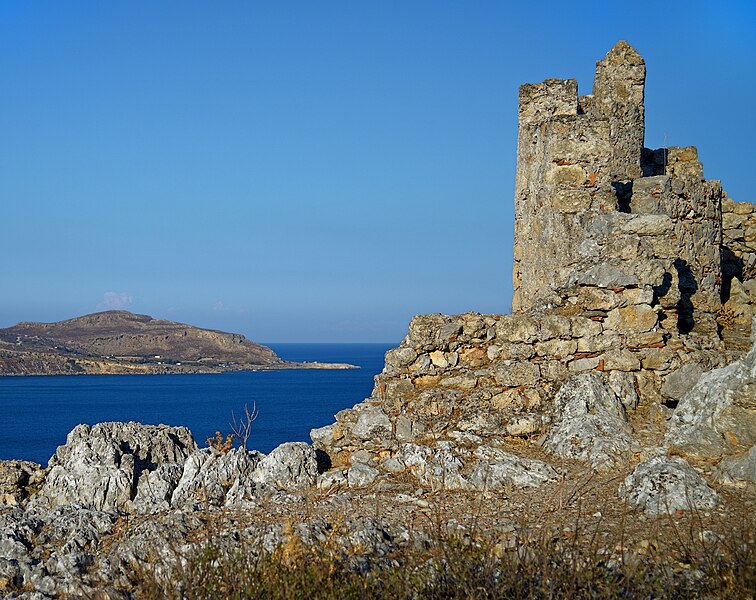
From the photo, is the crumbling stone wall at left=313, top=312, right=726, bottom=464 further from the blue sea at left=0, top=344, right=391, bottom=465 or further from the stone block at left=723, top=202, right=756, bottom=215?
the blue sea at left=0, top=344, right=391, bottom=465

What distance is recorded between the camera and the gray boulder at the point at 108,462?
9508 millimetres

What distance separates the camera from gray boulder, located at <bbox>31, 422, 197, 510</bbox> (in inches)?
374

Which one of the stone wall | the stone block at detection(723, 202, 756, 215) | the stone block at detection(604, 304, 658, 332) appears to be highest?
the stone block at detection(723, 202, 756, 215)

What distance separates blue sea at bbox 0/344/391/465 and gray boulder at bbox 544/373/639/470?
21361 millimetres

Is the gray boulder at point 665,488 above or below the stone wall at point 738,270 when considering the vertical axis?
below

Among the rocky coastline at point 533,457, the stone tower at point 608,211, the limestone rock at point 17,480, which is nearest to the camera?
the rocky coastline at point 533,457

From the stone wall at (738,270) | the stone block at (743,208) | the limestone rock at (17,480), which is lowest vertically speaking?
the limestone rock at (17,480)

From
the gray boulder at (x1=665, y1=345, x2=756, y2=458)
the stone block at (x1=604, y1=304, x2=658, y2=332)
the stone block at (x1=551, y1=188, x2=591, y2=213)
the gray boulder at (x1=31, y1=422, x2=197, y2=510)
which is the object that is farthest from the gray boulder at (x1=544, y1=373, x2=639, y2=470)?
the gray boulder at (x1=31, y1=422, x2=197, y2=510)

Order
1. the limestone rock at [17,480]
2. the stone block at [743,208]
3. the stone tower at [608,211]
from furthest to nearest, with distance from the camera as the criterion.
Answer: the stone block at [743,208] → the stone tower at [608,211] → the limestone rock at [17,480]

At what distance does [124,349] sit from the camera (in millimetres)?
152500

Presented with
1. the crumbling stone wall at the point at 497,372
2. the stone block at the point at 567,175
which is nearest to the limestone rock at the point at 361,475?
the crumbling stone wall at the point at 497,372

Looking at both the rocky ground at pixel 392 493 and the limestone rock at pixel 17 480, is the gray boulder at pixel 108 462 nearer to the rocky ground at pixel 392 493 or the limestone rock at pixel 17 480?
the rocky ground at pixel 392 493

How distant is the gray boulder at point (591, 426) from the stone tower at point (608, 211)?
1.16m

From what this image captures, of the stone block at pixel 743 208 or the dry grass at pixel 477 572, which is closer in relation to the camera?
the dry grass at pixel 477 572
